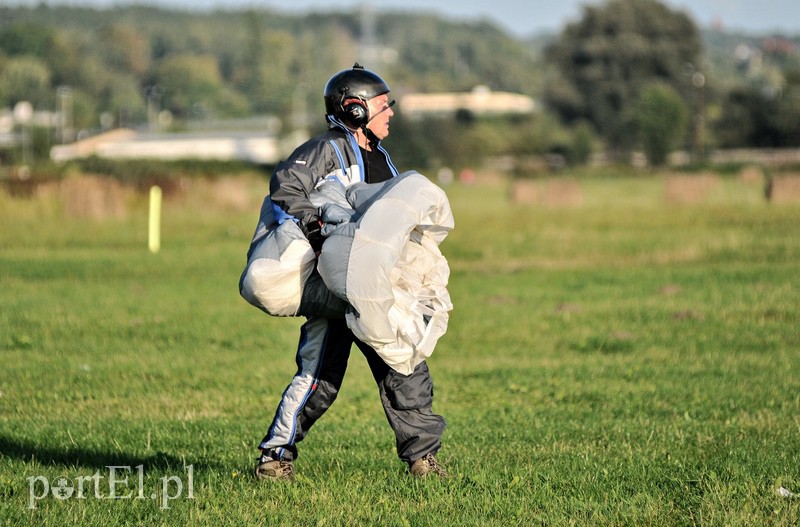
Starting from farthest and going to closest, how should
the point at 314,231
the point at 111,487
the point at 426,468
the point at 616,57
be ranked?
the point at 616,57 → the point at 426,468 → the point at 111,487 → the point at 314,231

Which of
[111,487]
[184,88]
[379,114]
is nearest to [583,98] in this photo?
[184,88]

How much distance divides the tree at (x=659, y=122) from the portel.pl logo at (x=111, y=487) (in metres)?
77.1

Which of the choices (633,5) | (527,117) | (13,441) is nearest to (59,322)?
(13,441)

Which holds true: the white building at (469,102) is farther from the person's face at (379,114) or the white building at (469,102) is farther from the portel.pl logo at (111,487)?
the portel.pl logo at (111,487)

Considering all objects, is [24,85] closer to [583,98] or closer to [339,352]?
[583,98]

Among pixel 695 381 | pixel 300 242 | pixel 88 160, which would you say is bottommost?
pixel 88 160

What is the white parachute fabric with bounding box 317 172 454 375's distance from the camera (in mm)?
6156

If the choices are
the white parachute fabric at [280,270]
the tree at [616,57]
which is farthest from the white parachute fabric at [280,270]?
the tree at [616,57]

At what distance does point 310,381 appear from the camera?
671cm

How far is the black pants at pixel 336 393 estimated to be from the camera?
6.60 meters

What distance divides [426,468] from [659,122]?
81.8 meters

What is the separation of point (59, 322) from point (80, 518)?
893cm

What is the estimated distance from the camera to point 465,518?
5855 mm

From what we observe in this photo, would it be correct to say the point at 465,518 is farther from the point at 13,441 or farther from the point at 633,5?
the point at 633,5
